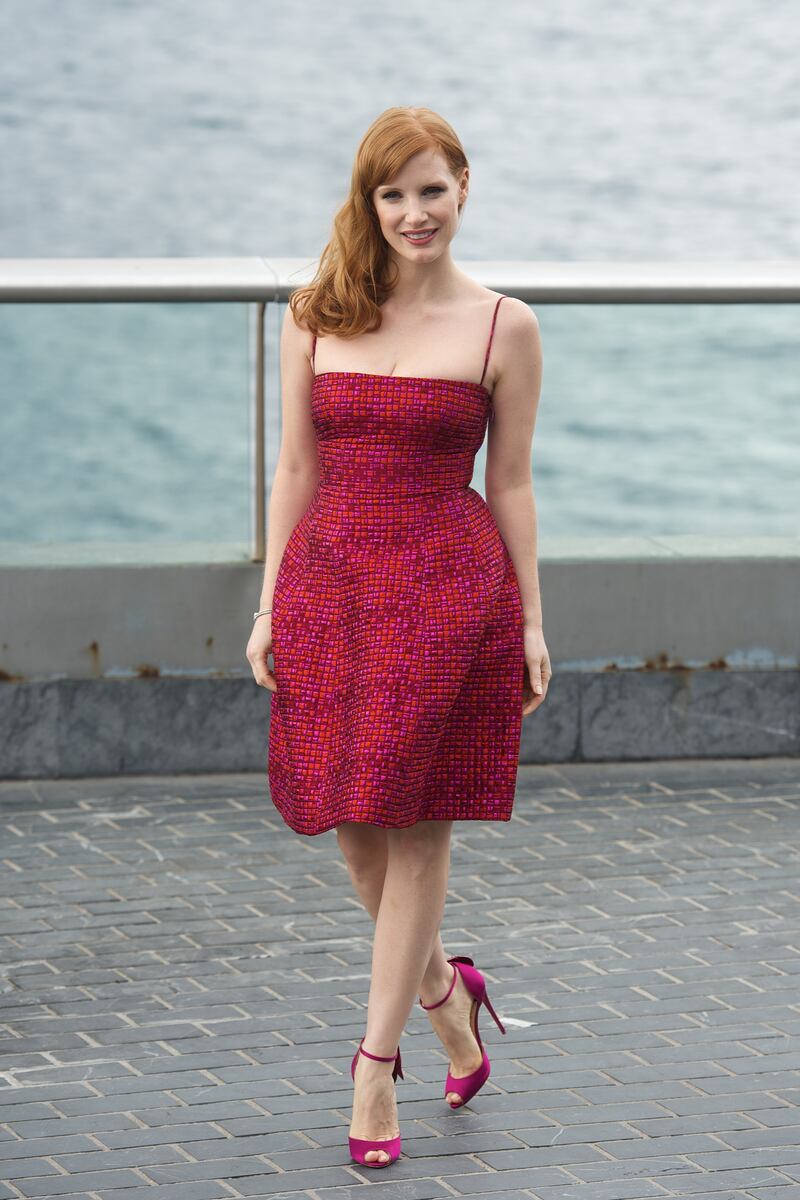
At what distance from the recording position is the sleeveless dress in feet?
13.5

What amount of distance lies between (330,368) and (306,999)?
64.4 inches

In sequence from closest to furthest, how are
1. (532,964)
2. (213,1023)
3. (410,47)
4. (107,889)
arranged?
(213,1023) < (532,964) < (107,889) < (410,47)

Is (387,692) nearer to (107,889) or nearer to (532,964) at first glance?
(532,964)

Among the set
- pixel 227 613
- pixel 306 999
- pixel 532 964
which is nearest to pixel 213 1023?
pixel 306 999

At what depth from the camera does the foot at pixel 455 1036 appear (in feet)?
14.6

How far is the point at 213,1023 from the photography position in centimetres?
489

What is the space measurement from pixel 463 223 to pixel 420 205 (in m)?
27.1

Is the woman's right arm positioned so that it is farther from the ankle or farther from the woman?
the ankle

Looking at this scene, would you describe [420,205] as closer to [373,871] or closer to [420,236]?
[420,236]

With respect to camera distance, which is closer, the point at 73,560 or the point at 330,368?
the point at 330,368

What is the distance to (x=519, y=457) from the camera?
427 cm

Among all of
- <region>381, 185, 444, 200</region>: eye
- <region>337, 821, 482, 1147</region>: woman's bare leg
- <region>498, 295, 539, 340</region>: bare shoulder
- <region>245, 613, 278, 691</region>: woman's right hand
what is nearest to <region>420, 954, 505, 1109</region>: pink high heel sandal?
<region>337, 821, 482, 1147</region>: woman's bare leg

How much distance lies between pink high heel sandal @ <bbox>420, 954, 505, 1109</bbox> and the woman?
8.1 inches

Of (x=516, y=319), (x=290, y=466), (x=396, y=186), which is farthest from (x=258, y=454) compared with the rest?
(x=396, y=186)
